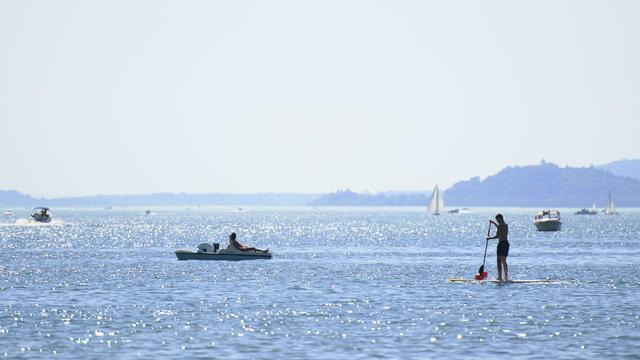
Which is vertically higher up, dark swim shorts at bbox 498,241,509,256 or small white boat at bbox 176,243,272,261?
dark swim shorts at bbox 498,241,509,256

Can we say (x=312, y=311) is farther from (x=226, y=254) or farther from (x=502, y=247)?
(x=226, y=254)

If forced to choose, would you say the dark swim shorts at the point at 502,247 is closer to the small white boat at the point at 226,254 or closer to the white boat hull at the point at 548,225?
the small white boat at the point at 226,254

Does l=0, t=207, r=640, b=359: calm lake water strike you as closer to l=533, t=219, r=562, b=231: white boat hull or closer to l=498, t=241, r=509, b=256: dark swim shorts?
l=498, t=241, r=509, b=256: dark swim shorts

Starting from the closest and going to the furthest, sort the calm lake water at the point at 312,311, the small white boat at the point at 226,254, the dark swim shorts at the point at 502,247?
1. the calm lake water at the point at 312,311
2. the dark swim shorts at the point at 502,247
3. the small white boat at the point at 226,254

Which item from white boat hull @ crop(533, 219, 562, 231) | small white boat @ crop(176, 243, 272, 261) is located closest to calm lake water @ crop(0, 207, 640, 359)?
small white boat @ crop(176, 243, 272, 261)

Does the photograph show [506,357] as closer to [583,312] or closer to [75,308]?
[583,312]

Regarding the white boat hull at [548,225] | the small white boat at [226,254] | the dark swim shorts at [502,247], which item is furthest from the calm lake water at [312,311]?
the white boat hull at [548,225]

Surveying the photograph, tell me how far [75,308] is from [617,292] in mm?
23739

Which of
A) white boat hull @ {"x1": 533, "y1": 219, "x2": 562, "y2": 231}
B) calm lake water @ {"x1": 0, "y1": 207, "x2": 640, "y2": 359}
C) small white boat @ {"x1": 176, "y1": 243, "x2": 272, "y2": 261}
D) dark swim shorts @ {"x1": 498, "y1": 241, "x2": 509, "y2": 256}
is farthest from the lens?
white boat hull @ {"x1": 533, "y1": 219, "x2": 562, "y2": 231}

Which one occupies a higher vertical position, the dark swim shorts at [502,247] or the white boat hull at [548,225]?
the white boat hull at [548,225]

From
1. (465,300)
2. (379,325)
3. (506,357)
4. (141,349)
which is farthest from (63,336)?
(465,300)

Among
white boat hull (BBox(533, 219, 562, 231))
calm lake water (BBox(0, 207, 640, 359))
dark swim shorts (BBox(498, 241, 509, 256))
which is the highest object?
white boat hull (BBox(533, 219, 562, 231))

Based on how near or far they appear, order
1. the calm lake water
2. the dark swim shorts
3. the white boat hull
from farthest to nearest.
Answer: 1. the white boat hull
2. the dark swim shorts
3. the calm lake water

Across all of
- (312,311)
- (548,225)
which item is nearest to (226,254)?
(312,311)
